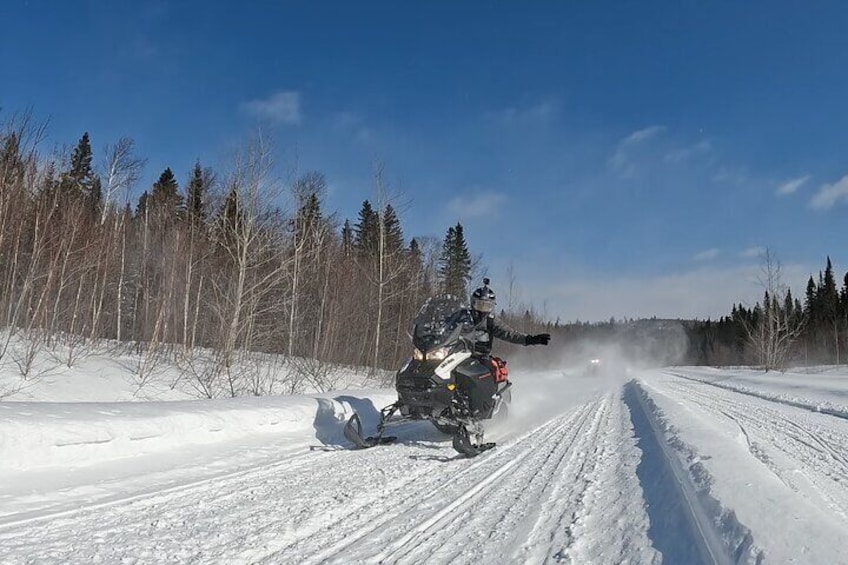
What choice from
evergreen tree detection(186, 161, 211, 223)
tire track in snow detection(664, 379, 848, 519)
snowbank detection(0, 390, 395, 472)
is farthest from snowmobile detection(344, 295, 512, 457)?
evergreen tree detection(186, 161, 211, 223)

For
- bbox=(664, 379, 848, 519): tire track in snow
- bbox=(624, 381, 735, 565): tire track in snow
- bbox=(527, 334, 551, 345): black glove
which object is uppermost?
bbox=(527, 334, 551, 345): black glove

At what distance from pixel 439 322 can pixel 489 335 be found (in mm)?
1557

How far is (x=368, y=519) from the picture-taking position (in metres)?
4.21

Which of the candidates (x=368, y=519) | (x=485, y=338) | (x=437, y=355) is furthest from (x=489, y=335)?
(x=368, y=519)

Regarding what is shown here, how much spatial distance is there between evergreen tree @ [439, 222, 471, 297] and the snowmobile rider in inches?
1126

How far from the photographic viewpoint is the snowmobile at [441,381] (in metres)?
7.62

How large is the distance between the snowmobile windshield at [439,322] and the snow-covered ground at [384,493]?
1490 millimetres

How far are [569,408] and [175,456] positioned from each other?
1097cm

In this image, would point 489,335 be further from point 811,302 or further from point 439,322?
point 811,302

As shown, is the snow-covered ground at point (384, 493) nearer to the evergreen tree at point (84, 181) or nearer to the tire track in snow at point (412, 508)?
the tire track in snow at point (412, 508)

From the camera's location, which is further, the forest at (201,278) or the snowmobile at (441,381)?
the forest at (201,278)

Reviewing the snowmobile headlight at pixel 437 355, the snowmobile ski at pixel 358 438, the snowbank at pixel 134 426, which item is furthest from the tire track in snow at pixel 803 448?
the snowbank at pixel 134 426

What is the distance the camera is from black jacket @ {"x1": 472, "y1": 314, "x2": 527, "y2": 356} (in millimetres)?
9234

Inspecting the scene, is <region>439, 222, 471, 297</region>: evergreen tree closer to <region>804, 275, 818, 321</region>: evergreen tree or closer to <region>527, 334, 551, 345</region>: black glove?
<region>527, 334, 551, 345</region>: black glove
